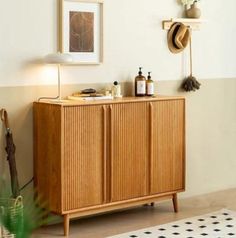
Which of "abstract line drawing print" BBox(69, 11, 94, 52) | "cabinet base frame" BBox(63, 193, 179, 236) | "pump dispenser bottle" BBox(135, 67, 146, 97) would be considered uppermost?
"abstract line drawing print" BBox(69, 11, 94, 52)

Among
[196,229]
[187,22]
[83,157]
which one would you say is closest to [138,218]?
[196,229]

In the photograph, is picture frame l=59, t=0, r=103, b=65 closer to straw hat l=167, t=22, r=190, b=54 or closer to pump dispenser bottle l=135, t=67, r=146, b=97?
pump dispenser bottle l=135, t=67, r=146, b=97

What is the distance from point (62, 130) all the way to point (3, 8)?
38.0 inches

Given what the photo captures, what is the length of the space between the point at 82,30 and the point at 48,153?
1013 mm

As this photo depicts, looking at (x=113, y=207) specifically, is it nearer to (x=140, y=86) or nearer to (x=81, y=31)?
(x=140, y=86)

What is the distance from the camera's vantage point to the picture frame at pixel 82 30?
4148 mm

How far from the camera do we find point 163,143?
4.50 meters

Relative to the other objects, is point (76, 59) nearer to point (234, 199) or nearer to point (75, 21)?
point (75, 21)

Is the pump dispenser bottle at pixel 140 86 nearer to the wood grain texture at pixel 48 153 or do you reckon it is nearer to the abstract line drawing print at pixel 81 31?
the abstract line drawing print at pixel 81 31

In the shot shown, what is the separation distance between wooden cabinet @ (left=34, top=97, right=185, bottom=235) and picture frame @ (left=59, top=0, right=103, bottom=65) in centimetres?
46

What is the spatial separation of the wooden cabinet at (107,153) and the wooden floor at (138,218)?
0.14 meters

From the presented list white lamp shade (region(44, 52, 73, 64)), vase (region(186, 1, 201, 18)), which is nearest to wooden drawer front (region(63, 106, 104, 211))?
white lamp shade (region(44, 52, 73, 64))

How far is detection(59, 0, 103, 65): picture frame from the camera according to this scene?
13.6ft

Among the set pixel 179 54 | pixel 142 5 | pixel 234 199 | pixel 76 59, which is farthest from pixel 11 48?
pixel 234 199
